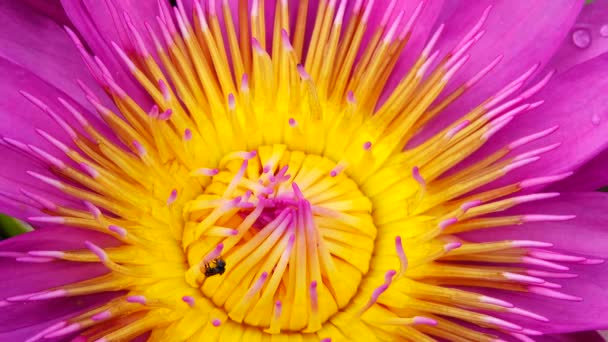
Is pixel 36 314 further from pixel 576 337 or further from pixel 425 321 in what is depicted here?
pixel 576 337

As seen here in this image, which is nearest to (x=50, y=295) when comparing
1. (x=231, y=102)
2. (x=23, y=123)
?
(x=23, y=123)

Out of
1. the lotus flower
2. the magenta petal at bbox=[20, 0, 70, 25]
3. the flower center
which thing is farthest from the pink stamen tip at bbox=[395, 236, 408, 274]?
the magenta petal at bbox=[20, 0, 70, 25]

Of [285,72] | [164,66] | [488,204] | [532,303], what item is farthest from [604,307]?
[164,66]

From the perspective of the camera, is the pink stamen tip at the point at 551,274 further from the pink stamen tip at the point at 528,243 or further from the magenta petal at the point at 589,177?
the magenta petal at the point at 589,177

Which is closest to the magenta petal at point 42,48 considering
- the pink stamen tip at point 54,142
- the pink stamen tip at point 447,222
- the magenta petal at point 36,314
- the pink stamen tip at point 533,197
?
the pink stamen tip at point 54,142

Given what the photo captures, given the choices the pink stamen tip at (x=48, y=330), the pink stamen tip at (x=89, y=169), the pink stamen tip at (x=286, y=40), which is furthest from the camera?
the pink stamen tip at (x=286, y=40)

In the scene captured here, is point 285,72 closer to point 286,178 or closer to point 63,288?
point 286,178
